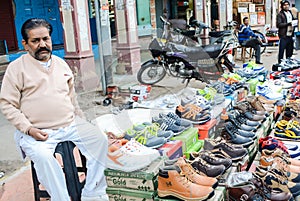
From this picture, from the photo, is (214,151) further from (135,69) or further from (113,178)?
(135,69)

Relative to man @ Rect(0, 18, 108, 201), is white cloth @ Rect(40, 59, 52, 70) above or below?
above

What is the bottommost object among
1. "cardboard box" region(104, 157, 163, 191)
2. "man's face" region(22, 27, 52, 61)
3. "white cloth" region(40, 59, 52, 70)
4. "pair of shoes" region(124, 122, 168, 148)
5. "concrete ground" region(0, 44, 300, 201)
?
"concrete ground" region(0, 44, 300, 201)

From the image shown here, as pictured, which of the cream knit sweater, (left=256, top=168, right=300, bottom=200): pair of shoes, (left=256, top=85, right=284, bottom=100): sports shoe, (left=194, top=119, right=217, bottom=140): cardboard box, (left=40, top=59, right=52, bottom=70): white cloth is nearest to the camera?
(left=256, top=168, right=300, bottom=200): pair of shoes

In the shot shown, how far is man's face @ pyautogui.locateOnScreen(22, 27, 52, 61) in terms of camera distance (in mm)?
2160

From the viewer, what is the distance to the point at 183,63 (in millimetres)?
5270

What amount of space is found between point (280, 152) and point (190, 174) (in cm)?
63

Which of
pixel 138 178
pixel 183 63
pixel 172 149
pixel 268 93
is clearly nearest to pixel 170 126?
pixel 172 149

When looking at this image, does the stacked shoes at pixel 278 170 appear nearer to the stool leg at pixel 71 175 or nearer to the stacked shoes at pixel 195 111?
the stacked shoes at pixel 195 111

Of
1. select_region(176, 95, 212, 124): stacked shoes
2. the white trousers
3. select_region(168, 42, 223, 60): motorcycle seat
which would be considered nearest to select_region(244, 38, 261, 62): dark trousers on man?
select_region(168, 42, 223, 60): motorcycle seat

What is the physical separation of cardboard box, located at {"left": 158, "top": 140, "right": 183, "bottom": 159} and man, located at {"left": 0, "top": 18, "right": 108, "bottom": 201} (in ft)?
1.13

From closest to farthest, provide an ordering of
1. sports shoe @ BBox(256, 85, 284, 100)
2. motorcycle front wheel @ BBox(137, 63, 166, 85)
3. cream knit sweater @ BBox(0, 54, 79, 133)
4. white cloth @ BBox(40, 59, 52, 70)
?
cream knit sweater @ BBox(0, 54, 79, 133), white cloth @ BBox(40, 59, 52, 70), sports shoe @ BBox(256, 85, 284, 100), motorcycle front wheel @ BBox(137, 63, 166, 85)

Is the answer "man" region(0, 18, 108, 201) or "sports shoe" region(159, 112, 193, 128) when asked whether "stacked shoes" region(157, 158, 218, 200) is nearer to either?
"man" region(0, 18, 108, 201)

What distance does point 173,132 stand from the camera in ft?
7.77

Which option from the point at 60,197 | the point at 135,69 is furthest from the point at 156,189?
the point at 135,69
